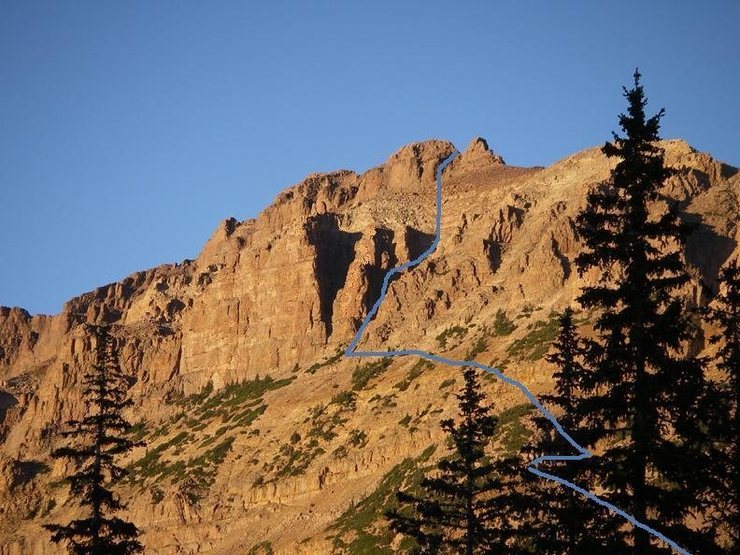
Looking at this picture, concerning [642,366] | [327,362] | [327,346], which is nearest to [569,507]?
[642,366]

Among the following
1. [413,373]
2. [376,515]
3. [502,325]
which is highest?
[502,325]

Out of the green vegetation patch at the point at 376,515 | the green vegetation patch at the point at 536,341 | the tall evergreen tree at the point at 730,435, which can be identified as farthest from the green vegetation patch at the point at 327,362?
the tall evergreen tree at the point at 730,435

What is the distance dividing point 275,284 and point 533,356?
171 ft

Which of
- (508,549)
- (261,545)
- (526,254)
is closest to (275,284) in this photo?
(526,254)

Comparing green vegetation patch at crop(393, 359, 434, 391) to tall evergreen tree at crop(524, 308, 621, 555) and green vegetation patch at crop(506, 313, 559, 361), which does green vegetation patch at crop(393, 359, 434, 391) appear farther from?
tall evergreen tree at crop(524, 308, 621, 555)

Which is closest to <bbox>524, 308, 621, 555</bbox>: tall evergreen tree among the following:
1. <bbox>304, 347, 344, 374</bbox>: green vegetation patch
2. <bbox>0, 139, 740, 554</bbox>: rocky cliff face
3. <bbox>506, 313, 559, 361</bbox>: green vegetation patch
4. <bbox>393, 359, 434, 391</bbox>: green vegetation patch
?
<bbox>0, 139, 740, 554</bbox>: rocky cliff face

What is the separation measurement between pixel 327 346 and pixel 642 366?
88.8m

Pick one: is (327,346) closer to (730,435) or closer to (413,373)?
(413,373)

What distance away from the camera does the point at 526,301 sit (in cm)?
8625

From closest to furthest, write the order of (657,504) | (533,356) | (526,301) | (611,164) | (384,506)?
1. (657,504)
2. (384,506)
3. (533,356)
4. (526,301)
5. (611,164)

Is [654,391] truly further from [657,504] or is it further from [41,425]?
[41,425]

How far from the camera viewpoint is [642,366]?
2102 cm

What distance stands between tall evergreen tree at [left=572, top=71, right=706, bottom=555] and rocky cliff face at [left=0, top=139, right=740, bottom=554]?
45850 mm

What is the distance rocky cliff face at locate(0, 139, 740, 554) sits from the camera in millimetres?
79062
